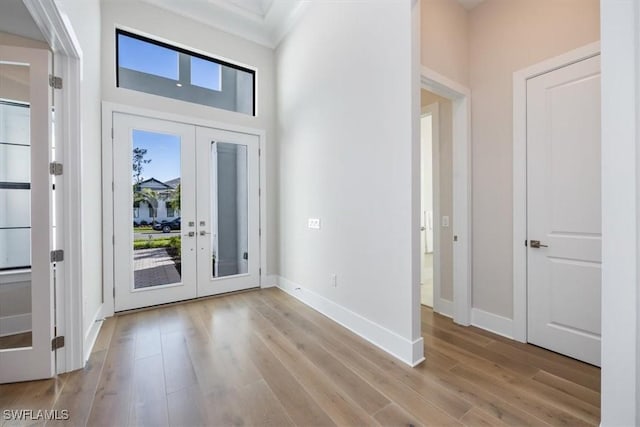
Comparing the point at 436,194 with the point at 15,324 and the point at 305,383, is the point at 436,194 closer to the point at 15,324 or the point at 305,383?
the point at 305,383

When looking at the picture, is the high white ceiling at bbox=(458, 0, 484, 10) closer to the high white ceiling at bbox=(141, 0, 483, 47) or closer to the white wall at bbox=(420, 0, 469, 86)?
the white wall at bbox=(420, 0, 469, 86)

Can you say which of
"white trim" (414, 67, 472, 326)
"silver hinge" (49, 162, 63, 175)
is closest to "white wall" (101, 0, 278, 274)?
"silver hinge" (49, 162, 63, 175)

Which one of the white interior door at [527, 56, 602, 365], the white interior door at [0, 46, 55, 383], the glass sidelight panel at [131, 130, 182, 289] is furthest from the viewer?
the glass sidelight panel at [131, 130, 182, 289]

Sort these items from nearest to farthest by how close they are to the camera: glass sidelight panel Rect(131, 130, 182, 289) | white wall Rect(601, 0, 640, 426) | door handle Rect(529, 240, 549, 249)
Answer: white wall Rect(601, 0, 640, 426), door handle Rect(529, 240, 549, 249), glass sidelight panel Rect(131, 130, 182, 289)

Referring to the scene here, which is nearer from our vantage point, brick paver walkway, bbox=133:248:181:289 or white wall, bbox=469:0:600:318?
white wall, bbox=469:0:600:318

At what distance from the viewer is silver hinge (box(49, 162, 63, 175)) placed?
197 centimetres

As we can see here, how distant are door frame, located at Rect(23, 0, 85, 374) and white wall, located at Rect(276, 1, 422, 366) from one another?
7.32 feet

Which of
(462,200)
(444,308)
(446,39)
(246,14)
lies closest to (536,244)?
(462,200)

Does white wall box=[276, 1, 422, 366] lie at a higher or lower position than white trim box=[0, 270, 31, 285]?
higher

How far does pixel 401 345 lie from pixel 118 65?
4.43 m

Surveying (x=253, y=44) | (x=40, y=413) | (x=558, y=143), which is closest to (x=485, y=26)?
(x=558, y=143)

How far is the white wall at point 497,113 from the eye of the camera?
2443 mm

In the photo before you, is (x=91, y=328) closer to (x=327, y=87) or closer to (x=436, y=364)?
(x=436, y=364)

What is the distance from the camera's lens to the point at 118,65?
3281mm
